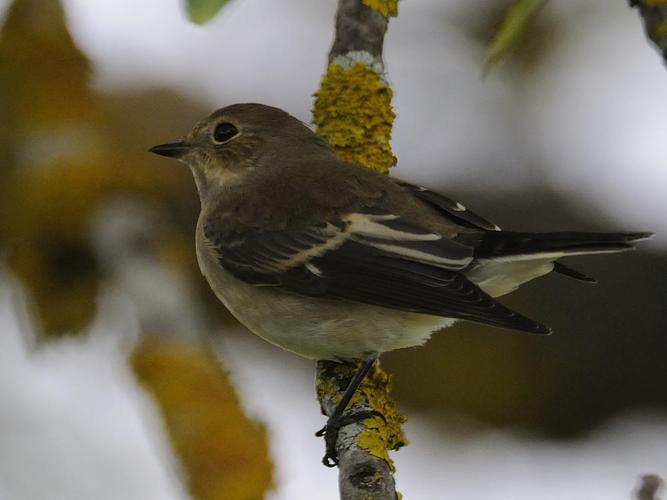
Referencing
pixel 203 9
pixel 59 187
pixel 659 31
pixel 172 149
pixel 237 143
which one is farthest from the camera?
pixel 237 143

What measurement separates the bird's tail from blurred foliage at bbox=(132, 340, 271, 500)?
127cm

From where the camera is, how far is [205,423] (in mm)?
2516

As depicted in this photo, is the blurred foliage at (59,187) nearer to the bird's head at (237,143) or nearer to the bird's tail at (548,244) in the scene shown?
the bird's head at (237,143)

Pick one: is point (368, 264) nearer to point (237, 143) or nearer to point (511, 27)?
point (237, 143)

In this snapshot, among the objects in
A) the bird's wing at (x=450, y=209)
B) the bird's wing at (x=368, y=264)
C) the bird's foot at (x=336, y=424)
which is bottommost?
the bird's foot at (x=336, y=424)

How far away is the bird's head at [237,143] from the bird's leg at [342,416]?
117 cm

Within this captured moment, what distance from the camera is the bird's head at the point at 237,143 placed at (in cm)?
456

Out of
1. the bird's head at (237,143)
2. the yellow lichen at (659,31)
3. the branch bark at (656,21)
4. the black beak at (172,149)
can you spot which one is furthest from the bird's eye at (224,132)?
the yellow lichen at (659,31)

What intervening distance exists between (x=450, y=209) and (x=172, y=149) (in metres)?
1.27

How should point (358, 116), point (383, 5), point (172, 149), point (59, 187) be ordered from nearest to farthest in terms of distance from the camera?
point (59, 187)
point (383, 5)
point (358, 116)
point (172, 149)

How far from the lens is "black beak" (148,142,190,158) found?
441cm

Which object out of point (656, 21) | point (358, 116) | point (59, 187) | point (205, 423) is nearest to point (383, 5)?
point (358, 116)

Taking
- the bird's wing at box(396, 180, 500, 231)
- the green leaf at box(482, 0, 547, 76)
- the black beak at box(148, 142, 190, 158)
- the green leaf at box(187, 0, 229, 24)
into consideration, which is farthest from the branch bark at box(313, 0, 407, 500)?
the green leaf at box(187, 0, 229, 24)

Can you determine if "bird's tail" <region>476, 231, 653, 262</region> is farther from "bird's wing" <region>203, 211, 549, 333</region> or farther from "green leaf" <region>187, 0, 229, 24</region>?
"green leaf" <region>187, 0, 229, 24</region>
